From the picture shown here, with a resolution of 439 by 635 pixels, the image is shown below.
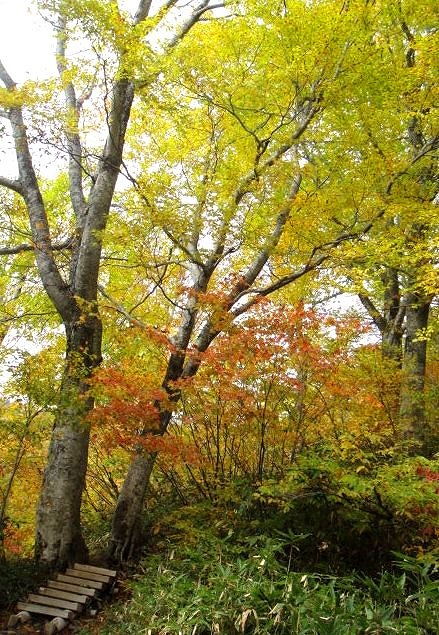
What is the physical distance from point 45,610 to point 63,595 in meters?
0.31

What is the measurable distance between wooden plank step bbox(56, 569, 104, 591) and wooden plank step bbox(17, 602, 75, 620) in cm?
55

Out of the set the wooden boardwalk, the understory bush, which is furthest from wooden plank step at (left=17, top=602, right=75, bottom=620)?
the understory bush

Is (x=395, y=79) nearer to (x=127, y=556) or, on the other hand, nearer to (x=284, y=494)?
(x=284, y=494)

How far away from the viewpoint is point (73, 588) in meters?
6.51

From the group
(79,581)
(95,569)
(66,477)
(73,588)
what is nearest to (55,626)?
(73,588)

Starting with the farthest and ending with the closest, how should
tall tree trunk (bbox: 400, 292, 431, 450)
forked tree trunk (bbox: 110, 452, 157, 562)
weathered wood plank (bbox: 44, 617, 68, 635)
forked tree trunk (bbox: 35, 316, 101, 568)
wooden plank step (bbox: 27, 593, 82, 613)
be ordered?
1. tall tree trunk (bbox: 400, 292, 431, 450)
2. forked tree trunk (bbox: 110, 452, 157, 562)
3. forked tree trunk (bbox: 35, 316, 101, 568)
4. wooden plank step (bbox: 27, 593, 82, 613)
5. weathered wood plank (bbox: 44, 617, 68, 635)

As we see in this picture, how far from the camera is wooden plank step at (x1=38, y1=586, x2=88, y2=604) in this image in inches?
246

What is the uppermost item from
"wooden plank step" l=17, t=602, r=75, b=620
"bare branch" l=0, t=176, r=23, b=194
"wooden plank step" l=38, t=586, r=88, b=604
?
"bare branch" l=0, t=176, r=23, b=194

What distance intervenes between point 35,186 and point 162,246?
2.99 metres

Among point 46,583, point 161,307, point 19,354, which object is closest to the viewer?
point 46,583

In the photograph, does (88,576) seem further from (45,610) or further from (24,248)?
(24,248)

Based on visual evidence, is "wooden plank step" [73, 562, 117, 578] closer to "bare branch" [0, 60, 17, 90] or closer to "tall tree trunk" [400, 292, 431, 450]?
"tall tree trunk" [400, 292, 431, 450]

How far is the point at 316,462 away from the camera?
19.7 ft

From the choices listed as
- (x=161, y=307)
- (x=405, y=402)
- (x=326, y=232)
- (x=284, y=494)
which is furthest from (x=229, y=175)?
(x=284, y=494)
